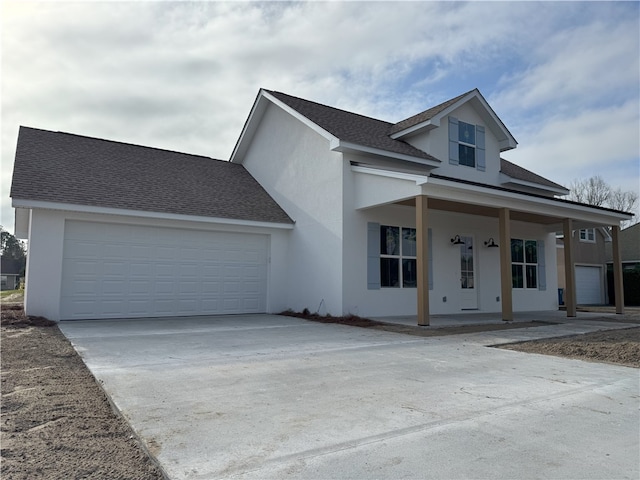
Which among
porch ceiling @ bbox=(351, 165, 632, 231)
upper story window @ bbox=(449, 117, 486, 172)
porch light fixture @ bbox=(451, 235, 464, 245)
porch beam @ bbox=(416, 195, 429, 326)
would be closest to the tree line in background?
porch ceiling @ bbox=(351, 165, 632, 231)

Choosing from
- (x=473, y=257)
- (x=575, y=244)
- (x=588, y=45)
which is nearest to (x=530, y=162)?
(x=575, y=244)

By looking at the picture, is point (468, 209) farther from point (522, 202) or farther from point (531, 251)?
point (531, 251)

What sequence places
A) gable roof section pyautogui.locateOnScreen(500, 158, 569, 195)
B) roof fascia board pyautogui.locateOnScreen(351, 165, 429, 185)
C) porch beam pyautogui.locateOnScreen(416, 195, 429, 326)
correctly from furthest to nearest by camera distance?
gable roof section pyautogui.locateOnScreen(500, 158, 569, 195)
porch beam pyautogui.locateOnScreen(416, 195, 429, 326)
roof fascia board pyautogui.locateOnScreen(351, 165, 429, 185)

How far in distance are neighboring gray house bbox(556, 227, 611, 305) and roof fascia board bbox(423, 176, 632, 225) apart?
9482 mm

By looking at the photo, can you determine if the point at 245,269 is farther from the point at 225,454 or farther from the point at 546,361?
the point at 225,454

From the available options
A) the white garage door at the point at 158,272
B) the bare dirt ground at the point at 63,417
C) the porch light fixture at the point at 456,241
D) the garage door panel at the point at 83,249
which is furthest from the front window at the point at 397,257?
the garage door panel at the point at 83,249

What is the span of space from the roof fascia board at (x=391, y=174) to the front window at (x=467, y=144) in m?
4.39

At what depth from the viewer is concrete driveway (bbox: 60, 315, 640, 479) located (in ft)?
9.55

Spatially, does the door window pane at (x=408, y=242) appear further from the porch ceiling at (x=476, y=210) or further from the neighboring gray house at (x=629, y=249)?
the neighboring gray house at (x=629, y=249)

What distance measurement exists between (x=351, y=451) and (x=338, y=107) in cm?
1421

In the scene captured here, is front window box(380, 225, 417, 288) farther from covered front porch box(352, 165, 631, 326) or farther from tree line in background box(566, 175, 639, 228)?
tree line in background box(566, 175, 639, 228)

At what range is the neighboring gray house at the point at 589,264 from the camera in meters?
23.6

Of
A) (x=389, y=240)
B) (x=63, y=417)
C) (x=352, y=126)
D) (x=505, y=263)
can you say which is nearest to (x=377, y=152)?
(x=352, y=126)

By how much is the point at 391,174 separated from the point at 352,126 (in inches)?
147
